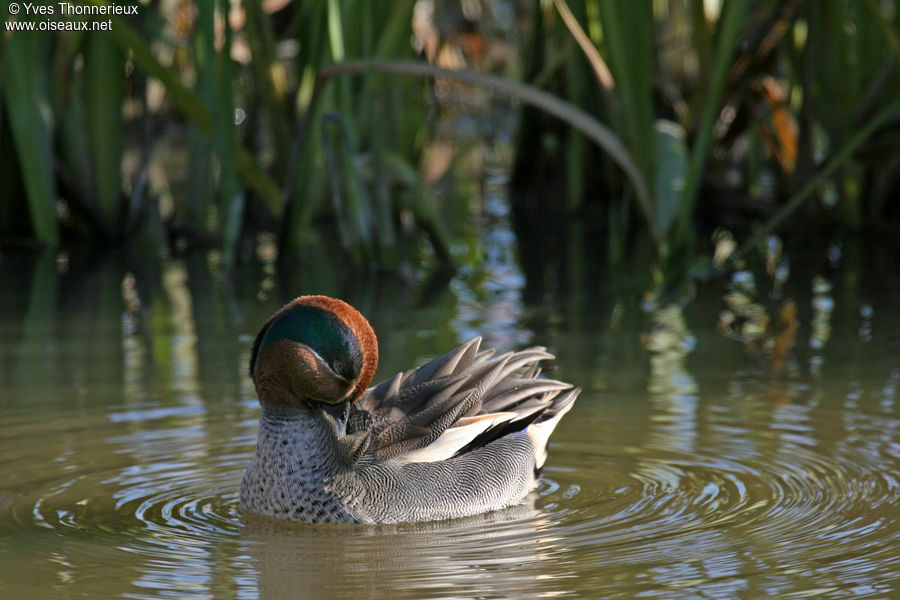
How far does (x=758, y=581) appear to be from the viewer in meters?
3.86

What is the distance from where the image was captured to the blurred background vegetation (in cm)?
770

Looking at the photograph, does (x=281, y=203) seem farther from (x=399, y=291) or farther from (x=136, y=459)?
(x=136, y=459)

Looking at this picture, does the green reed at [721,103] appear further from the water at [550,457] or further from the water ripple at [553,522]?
the water ripple at [553,522]

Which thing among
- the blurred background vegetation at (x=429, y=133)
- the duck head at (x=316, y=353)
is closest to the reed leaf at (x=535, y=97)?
the blurred background vegetation at (x=429, y=133)

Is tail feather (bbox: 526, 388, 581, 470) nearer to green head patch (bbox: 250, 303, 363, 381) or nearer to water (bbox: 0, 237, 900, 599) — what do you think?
water (bbox: 0, 237, 900, 599)

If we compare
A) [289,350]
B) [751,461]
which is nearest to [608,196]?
[751,461]

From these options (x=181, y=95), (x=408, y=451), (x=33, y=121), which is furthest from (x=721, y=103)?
(x=408, y=451)

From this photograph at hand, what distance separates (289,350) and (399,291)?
3.91m

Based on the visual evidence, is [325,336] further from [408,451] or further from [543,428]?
[543,428]

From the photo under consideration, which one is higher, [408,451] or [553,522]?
[408,451]

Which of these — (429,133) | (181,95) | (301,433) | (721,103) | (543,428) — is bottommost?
(543,428)

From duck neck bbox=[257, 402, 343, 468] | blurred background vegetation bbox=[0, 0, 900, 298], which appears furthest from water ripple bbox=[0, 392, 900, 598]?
blurred background vegetation bbox=[0, 0, 900, 298]

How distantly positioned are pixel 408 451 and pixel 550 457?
86 centimetres

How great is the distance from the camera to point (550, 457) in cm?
535
